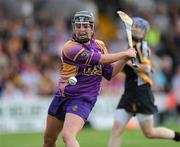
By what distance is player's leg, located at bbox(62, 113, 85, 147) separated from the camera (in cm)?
1013

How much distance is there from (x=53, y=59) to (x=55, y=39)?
1127 millimetres

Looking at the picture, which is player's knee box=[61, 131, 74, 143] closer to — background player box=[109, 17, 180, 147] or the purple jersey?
the purple jersey

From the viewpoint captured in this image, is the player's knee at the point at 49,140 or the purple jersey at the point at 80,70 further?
the player's knee at the point at 49,140

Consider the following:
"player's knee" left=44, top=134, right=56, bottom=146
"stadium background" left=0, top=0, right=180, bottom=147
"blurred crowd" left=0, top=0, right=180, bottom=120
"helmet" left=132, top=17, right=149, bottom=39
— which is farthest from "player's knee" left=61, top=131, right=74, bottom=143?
"blurred crowd" left=0, top=0, right=180, bottom=120

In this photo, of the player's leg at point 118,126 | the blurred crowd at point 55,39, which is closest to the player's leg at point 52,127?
the player's leg at point 118,126

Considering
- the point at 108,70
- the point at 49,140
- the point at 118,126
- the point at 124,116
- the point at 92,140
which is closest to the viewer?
the point at 49,140

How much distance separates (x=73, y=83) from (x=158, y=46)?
43.9 feet

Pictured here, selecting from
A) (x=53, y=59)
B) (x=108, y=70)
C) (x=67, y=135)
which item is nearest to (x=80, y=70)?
(x=108, y=70)

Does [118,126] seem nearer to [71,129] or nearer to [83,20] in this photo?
[71,129]

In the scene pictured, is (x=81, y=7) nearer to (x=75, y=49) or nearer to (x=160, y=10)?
(x=160, y=10)

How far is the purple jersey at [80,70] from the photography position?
34.3 feet

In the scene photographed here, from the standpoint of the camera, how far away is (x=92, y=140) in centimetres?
1614

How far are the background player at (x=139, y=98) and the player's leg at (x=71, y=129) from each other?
7.03ft

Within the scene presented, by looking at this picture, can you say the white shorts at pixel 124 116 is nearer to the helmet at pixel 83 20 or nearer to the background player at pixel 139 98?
the background player at pixel 139 98
